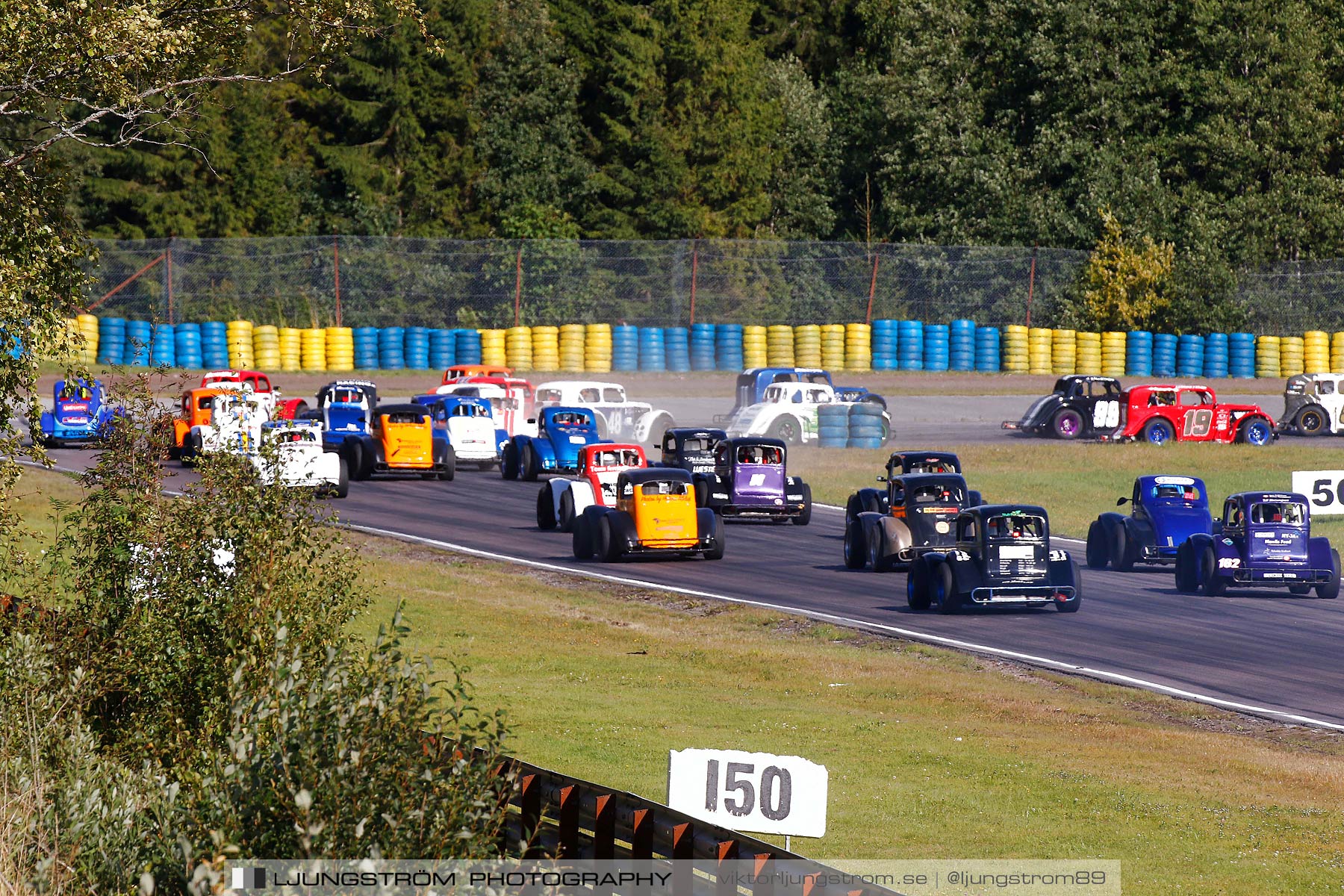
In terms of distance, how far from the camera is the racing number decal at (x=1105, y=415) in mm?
47381

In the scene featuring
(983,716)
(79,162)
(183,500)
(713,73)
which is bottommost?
(983,716)

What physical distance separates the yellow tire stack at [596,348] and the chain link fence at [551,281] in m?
2.06

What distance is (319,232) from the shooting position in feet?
241

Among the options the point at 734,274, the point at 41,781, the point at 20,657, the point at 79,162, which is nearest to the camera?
the point at 41,781

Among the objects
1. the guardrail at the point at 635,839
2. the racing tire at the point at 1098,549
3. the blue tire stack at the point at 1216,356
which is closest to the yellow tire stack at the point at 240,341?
the blue tire stack at the point at 1216,356

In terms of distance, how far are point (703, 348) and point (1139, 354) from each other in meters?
16.2

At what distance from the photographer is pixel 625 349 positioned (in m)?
59.8

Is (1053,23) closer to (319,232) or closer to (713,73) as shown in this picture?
(713,73)

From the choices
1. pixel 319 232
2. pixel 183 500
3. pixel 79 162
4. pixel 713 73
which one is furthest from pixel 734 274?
pixel 183 500

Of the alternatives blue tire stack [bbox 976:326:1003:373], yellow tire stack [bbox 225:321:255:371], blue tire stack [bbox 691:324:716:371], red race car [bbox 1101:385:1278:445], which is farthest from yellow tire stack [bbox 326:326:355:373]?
red race car [bbox 1101:385:1278:445]

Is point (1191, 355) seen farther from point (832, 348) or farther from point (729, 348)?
point (729, 348)

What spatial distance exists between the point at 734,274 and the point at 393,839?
182ft

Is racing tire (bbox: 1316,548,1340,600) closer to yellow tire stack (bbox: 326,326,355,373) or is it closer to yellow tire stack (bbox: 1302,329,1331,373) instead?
yellow tire stack (bbox: 326,326,355,373)

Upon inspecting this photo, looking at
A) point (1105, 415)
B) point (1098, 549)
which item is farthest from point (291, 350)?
point (1098, 549)
